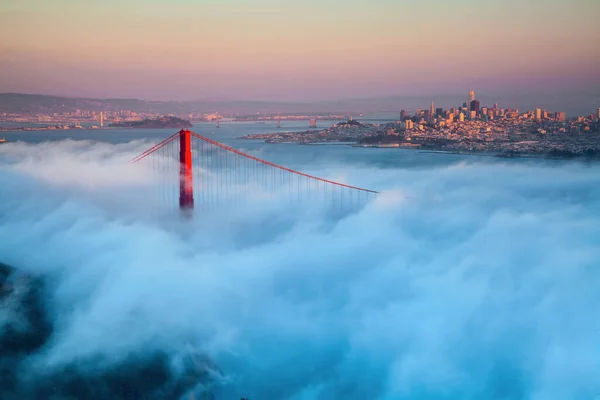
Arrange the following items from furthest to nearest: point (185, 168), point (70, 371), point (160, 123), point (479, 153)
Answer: point (160, 123), point (479, 153), point (185, 168), point (70, 371)

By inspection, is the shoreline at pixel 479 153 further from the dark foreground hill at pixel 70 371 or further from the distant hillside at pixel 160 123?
the dark foreground hill at pixel 70 371

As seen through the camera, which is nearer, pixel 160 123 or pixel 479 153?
pixel 479 153

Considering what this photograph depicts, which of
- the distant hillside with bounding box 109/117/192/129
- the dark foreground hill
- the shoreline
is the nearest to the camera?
the dark foreground hill

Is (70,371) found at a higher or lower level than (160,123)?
lower

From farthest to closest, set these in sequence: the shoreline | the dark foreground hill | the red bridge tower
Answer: the shoreline < the red bridge tower < the dark foreground hill

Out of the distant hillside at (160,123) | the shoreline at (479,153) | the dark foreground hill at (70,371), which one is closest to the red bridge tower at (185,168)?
the dark foreground hill at (70,371)

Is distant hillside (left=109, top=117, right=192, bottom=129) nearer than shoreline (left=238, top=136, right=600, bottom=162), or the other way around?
shoreline (left=238, top=136, right=600, bottom=162)

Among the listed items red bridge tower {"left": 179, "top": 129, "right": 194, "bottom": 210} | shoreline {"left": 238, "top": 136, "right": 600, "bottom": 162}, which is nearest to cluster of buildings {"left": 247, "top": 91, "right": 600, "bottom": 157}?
shoreline {"left": 238, "top": 136, "right": 600, "bottom": 162}

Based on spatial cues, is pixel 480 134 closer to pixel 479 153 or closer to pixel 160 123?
pixel 479 153

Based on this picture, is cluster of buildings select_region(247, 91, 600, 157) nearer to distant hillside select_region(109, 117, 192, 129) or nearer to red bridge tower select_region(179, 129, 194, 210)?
distant hillside select_region(109, 117, 192, 129)

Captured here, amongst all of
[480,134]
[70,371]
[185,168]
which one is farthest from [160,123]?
[70,371]

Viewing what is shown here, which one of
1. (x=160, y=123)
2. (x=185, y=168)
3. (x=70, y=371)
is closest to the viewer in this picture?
(x=70, y=371)
